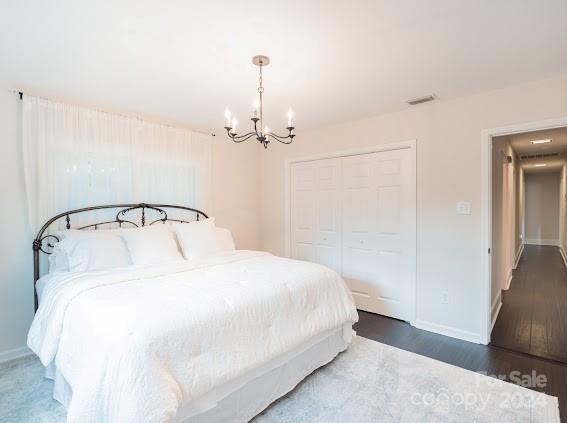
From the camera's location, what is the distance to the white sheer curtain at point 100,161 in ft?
9.08

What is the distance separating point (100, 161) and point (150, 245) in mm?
1082

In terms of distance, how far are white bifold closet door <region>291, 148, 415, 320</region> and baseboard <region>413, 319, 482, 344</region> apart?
15cm

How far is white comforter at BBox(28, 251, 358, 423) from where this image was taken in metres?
1.40

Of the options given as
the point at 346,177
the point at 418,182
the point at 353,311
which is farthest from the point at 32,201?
the point at 418,182

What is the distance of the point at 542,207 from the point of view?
962cm

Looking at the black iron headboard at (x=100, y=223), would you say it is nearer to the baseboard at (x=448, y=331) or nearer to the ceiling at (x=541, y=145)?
the baseboard at (x=448, y=331)

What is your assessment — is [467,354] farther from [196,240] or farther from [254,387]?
[196,240]

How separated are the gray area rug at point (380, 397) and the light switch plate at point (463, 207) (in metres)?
1.46

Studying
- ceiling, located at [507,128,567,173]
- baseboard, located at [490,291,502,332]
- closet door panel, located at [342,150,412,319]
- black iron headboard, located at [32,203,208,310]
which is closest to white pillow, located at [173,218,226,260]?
black iron headboard, located at [32,203,208,310]

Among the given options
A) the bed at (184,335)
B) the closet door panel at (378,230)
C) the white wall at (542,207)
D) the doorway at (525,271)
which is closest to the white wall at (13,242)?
the bed at (184,335)

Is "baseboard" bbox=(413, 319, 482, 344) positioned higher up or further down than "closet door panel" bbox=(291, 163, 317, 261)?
further down

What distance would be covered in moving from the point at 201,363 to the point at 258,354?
1.25 ft

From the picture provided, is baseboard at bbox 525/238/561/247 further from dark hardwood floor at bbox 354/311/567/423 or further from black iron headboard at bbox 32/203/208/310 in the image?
black iron headboard at bbox 32/203/208/310

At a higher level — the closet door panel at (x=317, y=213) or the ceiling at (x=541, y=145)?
the ceiling at (x=541, y=145)
